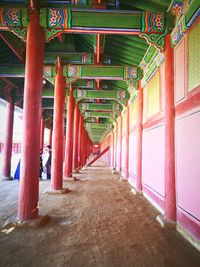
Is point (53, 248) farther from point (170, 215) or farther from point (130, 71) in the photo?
point (130, 71)

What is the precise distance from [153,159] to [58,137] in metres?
3.17

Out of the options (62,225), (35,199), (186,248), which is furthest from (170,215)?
(35,199)

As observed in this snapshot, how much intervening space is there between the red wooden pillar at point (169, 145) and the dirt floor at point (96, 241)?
444 mm

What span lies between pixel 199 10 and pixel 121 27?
1.58 m

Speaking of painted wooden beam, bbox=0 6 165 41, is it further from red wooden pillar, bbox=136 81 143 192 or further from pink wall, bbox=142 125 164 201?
red wooden pillar, bbox=136 81 143 192

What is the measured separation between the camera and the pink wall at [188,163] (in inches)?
131

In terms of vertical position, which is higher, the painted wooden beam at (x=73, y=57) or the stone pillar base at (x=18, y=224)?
the painted wooden beam at (x=73, y=57)

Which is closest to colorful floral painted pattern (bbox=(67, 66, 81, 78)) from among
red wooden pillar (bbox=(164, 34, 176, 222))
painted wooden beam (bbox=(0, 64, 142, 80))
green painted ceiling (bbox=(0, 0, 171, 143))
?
painted wooden beam (bbox=(0, 64, 142, 80))

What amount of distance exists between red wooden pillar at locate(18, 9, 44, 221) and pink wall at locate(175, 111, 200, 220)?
2.80m

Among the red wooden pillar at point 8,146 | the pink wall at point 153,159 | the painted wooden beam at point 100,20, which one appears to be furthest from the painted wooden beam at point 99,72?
the red wooden pillar at point 8,146

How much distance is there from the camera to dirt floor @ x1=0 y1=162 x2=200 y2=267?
9.00ft

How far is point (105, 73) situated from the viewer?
720 centimetres

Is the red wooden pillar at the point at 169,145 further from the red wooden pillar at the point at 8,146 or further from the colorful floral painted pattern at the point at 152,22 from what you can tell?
the red wooden pillar at the point at 8,146

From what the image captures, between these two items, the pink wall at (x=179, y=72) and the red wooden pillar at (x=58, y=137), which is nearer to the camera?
the pink wall at (x=179, y=72)
